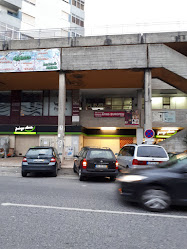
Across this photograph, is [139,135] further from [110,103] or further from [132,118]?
[110,103]

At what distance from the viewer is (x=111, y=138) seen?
85.1 feet

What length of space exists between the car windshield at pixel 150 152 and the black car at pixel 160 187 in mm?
3822

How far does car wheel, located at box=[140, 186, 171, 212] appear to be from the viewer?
16.7 ft

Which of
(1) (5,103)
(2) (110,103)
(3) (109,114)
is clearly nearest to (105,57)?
(3) (109,114)

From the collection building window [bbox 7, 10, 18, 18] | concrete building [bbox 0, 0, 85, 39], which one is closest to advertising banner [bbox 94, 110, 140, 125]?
concrete building [bbox 0, 0, 85, 39]

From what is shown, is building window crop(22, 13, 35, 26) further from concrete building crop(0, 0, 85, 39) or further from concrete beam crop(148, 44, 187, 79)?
concrete beam crop(148, 44, 187, 79)

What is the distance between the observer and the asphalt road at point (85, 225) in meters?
3.36

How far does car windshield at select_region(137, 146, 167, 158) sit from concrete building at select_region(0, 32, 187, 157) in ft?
27.2

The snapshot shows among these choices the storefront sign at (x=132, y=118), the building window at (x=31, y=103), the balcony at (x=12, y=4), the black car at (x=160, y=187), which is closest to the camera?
the black car at (x=160, y=187)

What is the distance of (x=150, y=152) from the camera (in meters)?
9.27

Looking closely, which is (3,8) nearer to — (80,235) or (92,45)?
(92,45)

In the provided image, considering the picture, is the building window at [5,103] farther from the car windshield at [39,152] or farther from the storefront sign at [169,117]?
the storefront sign at [169,117]

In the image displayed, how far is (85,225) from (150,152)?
580 centimetres

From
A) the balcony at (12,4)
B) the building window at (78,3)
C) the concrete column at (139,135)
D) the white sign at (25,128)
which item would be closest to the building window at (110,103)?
the concrete column at (139,135)
